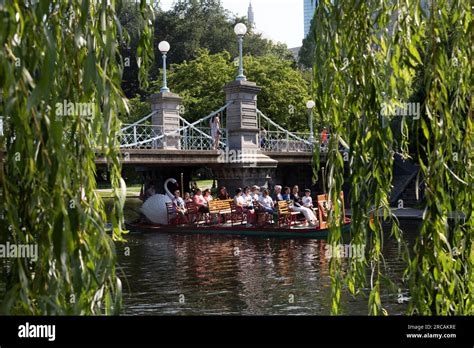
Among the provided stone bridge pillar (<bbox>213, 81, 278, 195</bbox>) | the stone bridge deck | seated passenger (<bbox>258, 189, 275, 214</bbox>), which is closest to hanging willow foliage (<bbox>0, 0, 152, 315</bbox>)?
the stone bridge deck

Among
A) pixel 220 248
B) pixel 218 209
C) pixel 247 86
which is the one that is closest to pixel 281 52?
pixel 247 86

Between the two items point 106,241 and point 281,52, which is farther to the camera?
point 281,52

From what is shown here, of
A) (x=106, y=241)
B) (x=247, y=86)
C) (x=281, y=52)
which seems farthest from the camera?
(x=281, y=52)

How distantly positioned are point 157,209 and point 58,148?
19054mm

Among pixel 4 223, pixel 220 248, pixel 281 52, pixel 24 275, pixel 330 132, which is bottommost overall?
pixel 220 248

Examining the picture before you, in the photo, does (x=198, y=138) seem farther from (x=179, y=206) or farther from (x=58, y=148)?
(x=58, y=148)

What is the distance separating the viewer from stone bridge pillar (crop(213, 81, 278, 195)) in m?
21.9

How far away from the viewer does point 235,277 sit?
12.1 metres

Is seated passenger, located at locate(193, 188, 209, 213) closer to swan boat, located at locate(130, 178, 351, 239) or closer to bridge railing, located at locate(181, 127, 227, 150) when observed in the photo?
swan boat, located at locate(130, 178, 351, 239)

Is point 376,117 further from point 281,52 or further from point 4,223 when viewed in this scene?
point 281,52

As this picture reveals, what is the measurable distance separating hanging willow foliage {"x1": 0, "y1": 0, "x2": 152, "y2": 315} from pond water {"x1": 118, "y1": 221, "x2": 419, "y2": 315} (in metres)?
4.14

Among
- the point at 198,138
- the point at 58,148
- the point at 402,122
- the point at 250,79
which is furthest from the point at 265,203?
the point at 58,148
